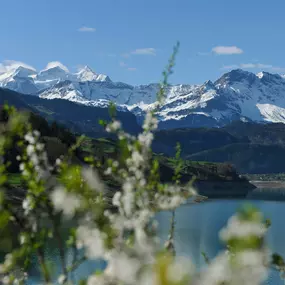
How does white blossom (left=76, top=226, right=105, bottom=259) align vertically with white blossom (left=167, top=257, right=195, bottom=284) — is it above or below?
below

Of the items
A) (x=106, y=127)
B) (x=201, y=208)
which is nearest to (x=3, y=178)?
(x=106, y=127)

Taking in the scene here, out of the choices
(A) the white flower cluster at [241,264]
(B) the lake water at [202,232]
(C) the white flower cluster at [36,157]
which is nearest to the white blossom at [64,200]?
(C) the white flower cluster at [36,157]

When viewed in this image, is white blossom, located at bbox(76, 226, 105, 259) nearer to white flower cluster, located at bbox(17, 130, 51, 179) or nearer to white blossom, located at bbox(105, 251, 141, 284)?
white blossom, located at bbox(105, 251, 141, 284)

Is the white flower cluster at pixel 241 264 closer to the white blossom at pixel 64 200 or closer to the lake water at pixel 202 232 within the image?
the white blossom at pixel 64 200

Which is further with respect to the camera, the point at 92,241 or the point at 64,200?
the point at 64,200

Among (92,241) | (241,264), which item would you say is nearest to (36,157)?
(92,241)

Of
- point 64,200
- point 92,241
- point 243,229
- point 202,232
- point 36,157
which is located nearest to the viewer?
point 243,229

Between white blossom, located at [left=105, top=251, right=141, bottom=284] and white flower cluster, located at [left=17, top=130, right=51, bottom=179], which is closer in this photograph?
white blossom, located at [left=105, top=251, right=141, bottom=284]

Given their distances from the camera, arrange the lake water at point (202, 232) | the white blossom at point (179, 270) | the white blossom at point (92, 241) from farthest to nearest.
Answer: the lake water at point (202, 232)
the white blossom at point (92, 241)
the white blossom at point (179, 270)

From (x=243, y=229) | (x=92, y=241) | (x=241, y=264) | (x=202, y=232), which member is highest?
(x=243, y=229)

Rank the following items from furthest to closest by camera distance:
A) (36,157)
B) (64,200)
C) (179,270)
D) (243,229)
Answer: (36,157) → (64,200) → (243,229) → (179,270)

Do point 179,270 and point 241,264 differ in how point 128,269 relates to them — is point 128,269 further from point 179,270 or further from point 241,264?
point 241,264

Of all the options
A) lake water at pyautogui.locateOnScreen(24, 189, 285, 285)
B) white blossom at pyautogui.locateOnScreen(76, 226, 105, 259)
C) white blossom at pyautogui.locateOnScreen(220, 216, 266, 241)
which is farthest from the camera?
lake water at pyautogui.locateOnScreen(24, 189, 285, 285)

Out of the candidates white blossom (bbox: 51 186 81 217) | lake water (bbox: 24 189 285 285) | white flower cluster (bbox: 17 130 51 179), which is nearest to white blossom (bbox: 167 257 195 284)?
white blossom (bbox: 51 186 81 217)
